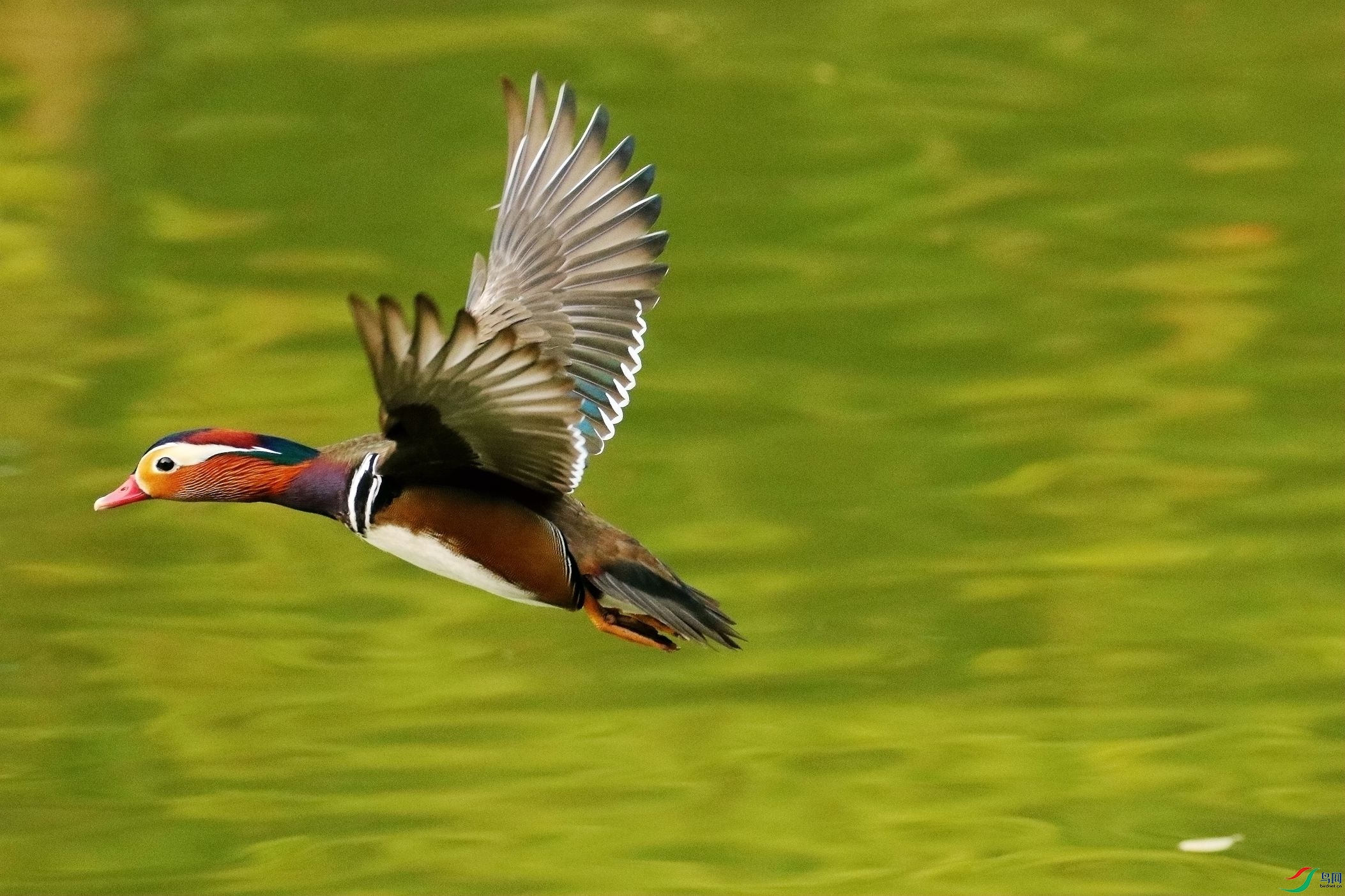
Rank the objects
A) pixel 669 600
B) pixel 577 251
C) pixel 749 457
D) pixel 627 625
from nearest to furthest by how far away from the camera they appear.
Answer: pixel 669 600 → pixel 627 625 → pixel 577 251 → pixel 749 457

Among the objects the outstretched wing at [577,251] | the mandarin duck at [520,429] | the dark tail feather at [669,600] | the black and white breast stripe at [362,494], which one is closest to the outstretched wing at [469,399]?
the mandarin duck at [520,429]

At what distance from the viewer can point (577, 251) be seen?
5.00 meters

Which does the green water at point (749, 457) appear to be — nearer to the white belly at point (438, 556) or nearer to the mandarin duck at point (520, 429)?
the mandarin duck at point (520, 429)

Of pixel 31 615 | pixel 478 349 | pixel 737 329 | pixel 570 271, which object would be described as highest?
pixel 737 329

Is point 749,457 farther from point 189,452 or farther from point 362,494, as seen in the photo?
point 362,494

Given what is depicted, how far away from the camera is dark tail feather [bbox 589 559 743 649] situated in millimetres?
4398

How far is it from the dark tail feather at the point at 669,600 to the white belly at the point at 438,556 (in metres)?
0.16

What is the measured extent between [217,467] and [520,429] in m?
0.72

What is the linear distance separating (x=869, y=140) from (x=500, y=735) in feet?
15.5

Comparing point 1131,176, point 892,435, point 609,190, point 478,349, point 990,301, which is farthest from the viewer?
point 1131,176

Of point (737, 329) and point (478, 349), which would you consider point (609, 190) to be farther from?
point (737, 329)

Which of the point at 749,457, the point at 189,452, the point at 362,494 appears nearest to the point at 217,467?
the point at 189,452

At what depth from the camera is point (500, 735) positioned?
8656mm

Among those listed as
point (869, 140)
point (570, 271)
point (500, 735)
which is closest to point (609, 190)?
point (570, 271)
